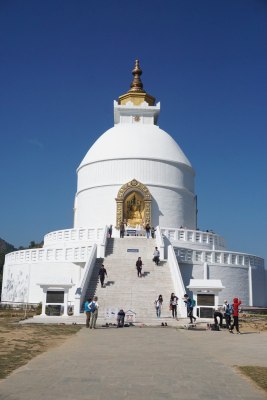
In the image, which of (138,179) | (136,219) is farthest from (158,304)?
(138,179)

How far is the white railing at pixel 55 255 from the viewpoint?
2569 cm

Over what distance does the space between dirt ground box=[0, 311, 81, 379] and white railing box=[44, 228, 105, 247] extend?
13000 mm

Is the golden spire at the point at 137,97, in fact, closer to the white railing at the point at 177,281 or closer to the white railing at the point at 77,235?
the white railing at the point at 77,235

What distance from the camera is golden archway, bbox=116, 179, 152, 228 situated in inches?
1218

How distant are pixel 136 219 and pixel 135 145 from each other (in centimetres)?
608

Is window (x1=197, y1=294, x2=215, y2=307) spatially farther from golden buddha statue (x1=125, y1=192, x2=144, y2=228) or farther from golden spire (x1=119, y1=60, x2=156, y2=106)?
golden spire (x1=119, y1=60, x2=156, y2=106)

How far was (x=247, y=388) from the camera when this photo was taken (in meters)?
6.09

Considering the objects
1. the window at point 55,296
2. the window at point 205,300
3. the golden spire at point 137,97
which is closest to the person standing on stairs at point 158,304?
the window at point 205,300

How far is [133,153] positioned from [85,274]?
48.1 feet

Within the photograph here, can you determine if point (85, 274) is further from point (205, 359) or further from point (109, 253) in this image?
point (205, 359)

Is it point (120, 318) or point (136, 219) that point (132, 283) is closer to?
point (120, 318)

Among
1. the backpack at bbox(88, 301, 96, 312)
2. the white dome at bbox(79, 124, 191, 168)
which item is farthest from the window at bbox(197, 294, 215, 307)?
the white dome at bbox(79, 124, 191, 168)

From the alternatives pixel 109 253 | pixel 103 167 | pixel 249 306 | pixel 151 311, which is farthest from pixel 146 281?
pixel 103 167

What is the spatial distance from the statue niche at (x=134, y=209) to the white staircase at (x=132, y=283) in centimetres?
576
